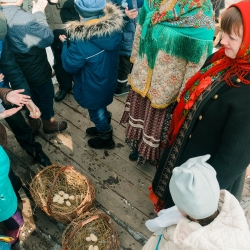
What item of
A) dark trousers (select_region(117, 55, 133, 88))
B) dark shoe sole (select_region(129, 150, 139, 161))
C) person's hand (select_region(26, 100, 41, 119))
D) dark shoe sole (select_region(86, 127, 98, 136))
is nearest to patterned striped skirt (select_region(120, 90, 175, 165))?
dark shoe sole (select_region(129, 150, 139, 161))

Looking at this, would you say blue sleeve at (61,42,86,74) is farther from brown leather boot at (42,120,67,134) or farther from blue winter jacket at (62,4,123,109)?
brown leather boot at (42,120,67,134)

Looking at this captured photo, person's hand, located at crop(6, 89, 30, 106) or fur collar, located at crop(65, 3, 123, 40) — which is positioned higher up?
fur collar, located at crop(65, 3, 123, 40)

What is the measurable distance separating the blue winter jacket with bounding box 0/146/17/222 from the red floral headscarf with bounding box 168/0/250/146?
3.67 feet

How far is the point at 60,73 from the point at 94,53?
49.9 inches

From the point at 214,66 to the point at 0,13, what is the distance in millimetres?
1557

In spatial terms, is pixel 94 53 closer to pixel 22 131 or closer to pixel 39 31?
pixel 39 31

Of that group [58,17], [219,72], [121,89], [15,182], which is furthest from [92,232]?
[58,17]

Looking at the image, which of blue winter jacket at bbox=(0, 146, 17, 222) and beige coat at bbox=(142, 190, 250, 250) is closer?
beige coat at bbox=(142, 190, 250, 250)

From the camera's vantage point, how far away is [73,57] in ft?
7.88

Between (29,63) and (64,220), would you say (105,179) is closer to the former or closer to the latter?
(64,220)

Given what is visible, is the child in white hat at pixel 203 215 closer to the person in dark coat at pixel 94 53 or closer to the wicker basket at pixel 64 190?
the wicker basket at pixel 64 190

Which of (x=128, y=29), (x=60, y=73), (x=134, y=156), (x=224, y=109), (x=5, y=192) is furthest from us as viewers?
(x=60, y=73)

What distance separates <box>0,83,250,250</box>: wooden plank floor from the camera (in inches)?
98.3

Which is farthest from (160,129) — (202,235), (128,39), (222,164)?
(128,39)
